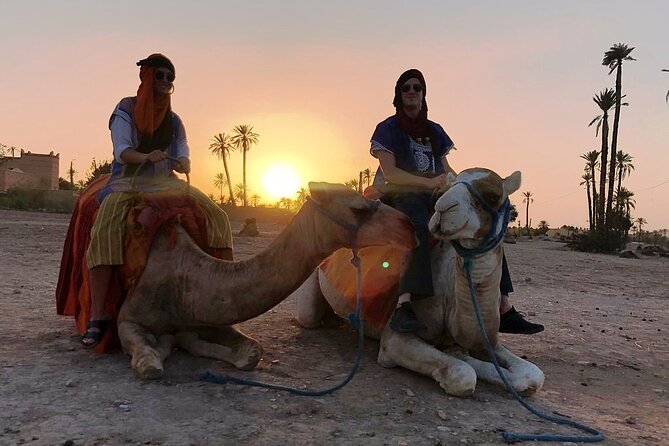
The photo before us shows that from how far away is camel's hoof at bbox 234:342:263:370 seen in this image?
12.5 feet

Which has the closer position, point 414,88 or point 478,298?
point 478,298

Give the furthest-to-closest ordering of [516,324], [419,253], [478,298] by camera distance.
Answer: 1. [516,324]
2. [419,253]
3. [478,298]

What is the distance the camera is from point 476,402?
11.4ft

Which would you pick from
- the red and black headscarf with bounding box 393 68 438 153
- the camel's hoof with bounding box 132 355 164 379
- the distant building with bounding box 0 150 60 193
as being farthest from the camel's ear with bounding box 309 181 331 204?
the distant building with bounding box 0 150 60 193

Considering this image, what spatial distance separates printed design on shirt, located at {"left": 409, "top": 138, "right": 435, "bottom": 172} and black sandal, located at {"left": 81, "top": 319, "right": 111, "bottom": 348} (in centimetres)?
255

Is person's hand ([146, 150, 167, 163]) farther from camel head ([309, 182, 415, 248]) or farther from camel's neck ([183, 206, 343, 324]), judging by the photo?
camel head ([309, 182, 415, 248])

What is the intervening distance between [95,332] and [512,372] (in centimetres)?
274

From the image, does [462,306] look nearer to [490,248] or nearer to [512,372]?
[490,248]

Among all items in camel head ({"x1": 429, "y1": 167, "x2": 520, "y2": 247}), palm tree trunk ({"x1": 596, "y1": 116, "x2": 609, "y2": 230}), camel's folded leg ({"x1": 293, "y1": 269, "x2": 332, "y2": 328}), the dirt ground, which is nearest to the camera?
the dirt ground

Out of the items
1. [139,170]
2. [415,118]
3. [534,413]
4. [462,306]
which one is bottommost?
[534,413]

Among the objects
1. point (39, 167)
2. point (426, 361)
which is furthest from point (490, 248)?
point (39, 167)

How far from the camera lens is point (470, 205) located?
3.18 meters

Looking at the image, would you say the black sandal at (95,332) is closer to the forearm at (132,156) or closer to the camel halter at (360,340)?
the camel halter at (360,340)

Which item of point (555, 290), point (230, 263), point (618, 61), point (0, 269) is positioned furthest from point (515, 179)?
point (618, 61)
